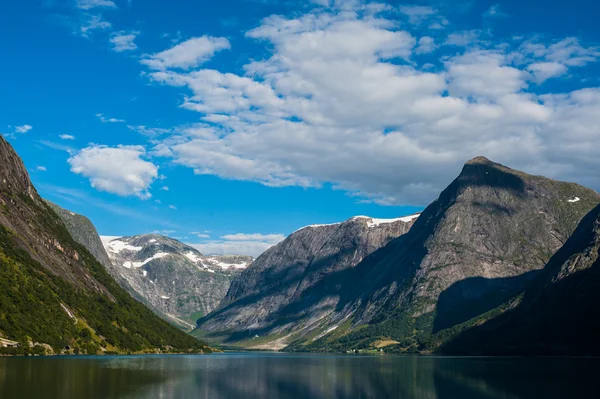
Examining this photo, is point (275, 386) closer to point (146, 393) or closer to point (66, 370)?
point (146, 393)

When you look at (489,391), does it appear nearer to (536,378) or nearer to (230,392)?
(536,378)

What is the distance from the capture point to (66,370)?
128500 millimetres

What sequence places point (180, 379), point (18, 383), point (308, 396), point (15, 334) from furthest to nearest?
point (15, 334), point (180, 379), point (308, 396), point (18, 383)

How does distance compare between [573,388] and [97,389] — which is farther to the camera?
[573,388]

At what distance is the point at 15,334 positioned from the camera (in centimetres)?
18425

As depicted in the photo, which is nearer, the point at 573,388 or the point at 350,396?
the point at 350,396

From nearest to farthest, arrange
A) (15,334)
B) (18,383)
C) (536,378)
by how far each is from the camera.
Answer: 1. (18,383)
2. (536,378)
3. (15,334)

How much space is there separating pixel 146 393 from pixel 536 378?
94.2 meters

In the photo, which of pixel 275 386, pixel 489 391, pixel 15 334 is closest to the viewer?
pixel 489 391

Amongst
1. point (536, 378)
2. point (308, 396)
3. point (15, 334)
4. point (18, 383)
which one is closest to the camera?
point (18, 383)

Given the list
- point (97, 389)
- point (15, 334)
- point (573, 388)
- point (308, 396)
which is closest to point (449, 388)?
point (573, 388)

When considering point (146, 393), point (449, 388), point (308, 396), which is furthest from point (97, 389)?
point (449, 388)

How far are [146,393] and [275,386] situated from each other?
32166mm

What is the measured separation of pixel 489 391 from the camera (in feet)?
373
